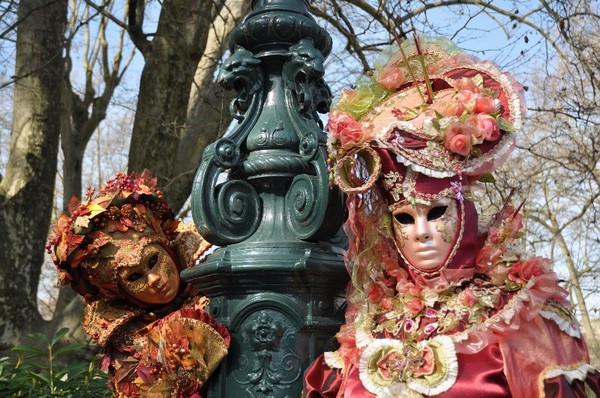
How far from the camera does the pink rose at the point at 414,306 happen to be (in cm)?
276

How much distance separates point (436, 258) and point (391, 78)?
0.68m

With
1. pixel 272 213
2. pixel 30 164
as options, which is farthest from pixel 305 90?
pixel 30 164

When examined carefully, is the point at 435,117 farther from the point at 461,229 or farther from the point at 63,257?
the point at 63,257

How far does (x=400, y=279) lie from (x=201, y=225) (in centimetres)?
74

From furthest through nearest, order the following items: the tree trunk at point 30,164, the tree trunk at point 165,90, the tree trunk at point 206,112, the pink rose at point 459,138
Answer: the tree trunk at point 206,112 → the tree trunk at point 165,90 → the tree trunk at point 30,164 → the pink rose at point 459,138

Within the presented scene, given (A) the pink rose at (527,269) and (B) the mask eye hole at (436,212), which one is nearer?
(A) the pink rose at (527,269)

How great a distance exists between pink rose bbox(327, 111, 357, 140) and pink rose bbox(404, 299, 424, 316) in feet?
1.95

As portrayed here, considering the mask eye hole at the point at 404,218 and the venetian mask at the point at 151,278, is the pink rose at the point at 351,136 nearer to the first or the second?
the mask eye hole at the point at 404,218

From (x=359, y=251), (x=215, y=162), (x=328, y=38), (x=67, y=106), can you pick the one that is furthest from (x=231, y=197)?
(x=67, y=106)

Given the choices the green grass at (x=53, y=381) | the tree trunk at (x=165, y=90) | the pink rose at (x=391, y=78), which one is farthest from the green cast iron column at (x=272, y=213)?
the tree trunk at (x=165, y=90)

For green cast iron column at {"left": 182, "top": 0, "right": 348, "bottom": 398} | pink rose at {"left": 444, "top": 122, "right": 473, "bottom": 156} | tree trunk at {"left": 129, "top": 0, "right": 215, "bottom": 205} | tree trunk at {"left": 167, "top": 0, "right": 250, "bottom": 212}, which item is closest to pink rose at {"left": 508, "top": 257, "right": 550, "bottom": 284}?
pink rose at {"left": 444, "top": 122, "right": 473, "bottom": 156}

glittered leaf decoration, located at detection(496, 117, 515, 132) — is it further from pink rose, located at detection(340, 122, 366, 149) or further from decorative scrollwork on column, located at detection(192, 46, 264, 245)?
decorative scrollwork on column, located at detection(192, 46, 264, 245)

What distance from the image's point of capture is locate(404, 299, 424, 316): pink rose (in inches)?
109

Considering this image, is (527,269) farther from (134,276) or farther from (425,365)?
(134,276)
